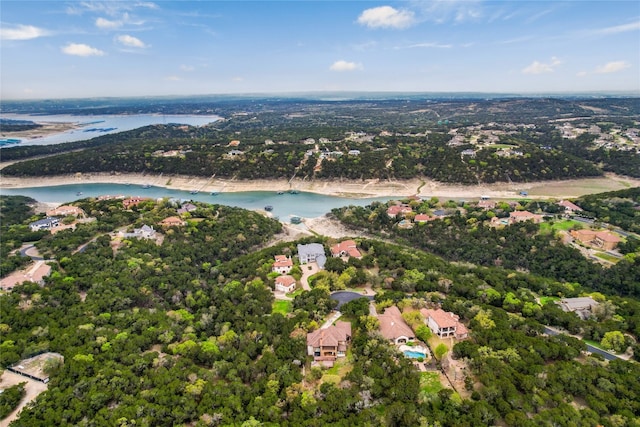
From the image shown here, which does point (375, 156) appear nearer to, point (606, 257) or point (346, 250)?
Answer: point (346, 250)

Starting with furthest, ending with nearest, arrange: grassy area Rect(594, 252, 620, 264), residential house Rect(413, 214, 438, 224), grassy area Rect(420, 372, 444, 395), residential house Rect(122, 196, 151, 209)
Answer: residential house Rect(122, 196, 151, 209) → residential house Rect(413, 214, 438, 224) → grassy area Rect(594, 252, 620, 264) → grassy area Rect(420, 372, 444, 395)

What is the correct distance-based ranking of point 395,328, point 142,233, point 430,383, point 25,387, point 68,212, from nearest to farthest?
point 430,383 → point 25,387 → point 395,328 → point 142,233 → point 68,212

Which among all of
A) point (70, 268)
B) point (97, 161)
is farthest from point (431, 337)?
point (97, 161)

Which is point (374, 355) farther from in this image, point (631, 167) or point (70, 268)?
point (631, 167)

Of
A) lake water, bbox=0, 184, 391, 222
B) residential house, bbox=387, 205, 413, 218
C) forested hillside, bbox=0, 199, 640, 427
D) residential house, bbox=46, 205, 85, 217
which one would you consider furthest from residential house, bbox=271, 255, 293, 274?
residential house, bbox=46, 205, 85, 217

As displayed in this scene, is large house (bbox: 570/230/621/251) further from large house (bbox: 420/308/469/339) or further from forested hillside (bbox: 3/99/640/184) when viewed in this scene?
forested hillside (bbox: 3/99/640/184)

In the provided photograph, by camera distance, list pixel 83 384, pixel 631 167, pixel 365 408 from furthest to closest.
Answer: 1. pixel 631 167
2. pixel 83 384
3. pixel 365 408

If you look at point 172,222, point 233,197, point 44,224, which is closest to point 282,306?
point 172,222
